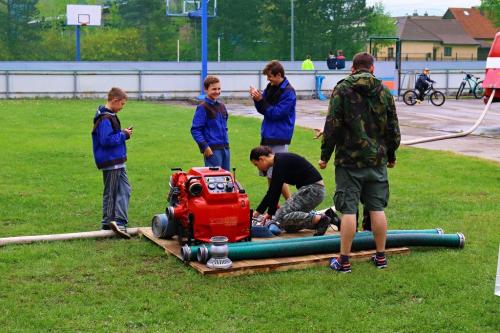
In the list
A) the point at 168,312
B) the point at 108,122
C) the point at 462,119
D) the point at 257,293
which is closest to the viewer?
the point at 168,312

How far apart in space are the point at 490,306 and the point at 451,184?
5.96 metres

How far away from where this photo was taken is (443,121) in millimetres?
22875

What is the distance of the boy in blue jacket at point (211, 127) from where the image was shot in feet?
27.1

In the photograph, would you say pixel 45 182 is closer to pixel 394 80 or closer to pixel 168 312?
pixel 168 312

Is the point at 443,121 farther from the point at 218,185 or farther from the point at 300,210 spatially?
the point at 218,185

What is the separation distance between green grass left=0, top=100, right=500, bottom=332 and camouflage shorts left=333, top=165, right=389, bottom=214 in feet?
1.89

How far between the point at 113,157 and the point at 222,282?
2296 mm

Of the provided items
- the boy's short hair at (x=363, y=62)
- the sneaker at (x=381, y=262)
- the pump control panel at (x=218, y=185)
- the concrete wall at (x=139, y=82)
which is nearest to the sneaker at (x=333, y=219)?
the sneaker at (x=381, y=262)

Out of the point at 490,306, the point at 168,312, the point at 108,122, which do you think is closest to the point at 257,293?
the point at 168,312

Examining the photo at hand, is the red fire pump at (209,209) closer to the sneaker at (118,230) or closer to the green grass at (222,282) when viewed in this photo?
the green grass at (222,282)

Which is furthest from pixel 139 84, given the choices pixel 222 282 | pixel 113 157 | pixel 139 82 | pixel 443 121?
pixel 222 282

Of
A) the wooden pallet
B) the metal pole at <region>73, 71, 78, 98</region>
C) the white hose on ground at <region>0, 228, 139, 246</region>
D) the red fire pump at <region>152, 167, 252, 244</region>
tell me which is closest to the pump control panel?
the red fire pump at <region>152, 167, 252, 244</region>

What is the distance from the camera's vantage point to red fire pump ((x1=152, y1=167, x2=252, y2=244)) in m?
6.82

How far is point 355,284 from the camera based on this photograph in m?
6.11
